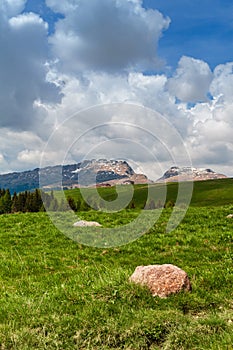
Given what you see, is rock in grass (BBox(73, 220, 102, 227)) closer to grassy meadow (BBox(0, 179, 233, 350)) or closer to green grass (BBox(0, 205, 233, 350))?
grassy meadow (BBox(0, 179, 233, 350))

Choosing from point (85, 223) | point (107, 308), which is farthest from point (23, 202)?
point (107, 308)

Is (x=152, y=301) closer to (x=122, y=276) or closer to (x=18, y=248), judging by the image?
(x=122, y=276)

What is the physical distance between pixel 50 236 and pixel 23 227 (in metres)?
3.59

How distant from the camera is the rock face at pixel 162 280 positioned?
9.56 meters

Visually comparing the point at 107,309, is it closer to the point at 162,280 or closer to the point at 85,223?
the point at 162,280

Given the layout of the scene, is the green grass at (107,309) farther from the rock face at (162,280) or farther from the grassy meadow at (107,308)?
the rock face at (162,280)

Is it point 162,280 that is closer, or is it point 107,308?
point 107,308

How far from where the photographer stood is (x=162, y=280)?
9.73 m

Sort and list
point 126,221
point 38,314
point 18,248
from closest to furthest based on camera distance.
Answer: point 38,314 < point 18,248 < point 126,221

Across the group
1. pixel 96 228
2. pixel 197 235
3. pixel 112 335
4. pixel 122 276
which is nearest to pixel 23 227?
pixel 96 228

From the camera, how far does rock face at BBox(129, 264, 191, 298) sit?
376 inches

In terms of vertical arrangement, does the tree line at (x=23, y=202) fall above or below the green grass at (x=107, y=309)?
below

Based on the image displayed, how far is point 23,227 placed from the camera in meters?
23.9

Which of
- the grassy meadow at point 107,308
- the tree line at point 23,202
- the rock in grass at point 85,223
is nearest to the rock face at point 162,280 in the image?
the grassy meadow at point 107,308
